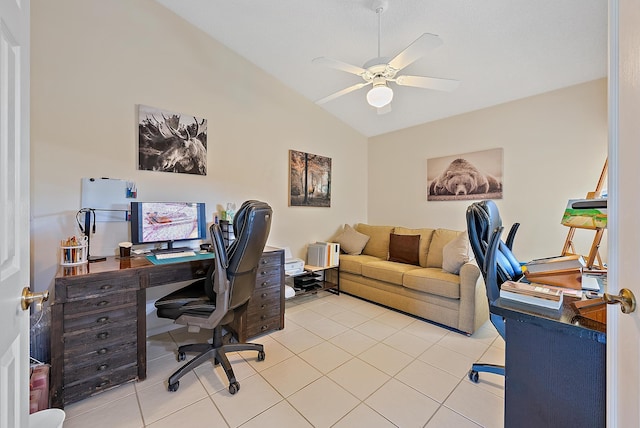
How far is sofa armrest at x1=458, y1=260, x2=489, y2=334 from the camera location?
98.5 inches

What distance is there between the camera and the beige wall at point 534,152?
2645 millimetres

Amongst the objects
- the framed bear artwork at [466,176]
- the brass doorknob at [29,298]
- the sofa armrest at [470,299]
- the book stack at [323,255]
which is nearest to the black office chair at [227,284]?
the brass doorknob at [29,298]

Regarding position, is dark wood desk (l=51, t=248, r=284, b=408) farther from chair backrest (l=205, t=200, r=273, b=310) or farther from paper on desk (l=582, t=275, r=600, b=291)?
paper on desk (l=582, t=275, r=600, b=291)

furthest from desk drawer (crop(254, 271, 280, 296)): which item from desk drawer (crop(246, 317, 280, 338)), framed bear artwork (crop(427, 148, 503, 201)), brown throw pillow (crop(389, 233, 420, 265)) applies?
framed bear artwork (crop(427, 148, 503, 201))

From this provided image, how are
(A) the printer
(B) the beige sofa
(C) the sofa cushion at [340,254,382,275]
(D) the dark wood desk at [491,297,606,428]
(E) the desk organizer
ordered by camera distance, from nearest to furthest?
(D) the dark wood desk at [491,297,606,428], (E) the desk organizer, (B) the beige sofa, (A) the printer, (C) the sofa cushion at [340,254,382,275]

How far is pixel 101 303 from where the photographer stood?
5.56 feet

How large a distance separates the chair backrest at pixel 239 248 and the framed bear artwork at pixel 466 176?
2.78 m

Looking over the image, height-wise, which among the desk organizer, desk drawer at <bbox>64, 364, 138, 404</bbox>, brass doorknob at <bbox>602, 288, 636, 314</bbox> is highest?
brass doorknob at <bbox>602, 288, 636, 314</bbox>

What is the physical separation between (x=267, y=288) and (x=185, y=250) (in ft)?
2.77

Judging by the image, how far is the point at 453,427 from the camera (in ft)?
4.83

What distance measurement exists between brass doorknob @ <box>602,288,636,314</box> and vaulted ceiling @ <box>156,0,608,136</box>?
2194 mm

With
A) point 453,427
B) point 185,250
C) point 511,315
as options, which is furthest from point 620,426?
point 185,250

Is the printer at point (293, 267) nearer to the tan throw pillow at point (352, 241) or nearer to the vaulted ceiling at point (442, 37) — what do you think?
the tan throw pillow at point (352, 241)

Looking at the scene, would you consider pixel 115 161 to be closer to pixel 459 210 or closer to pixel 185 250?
pixel 185 250
